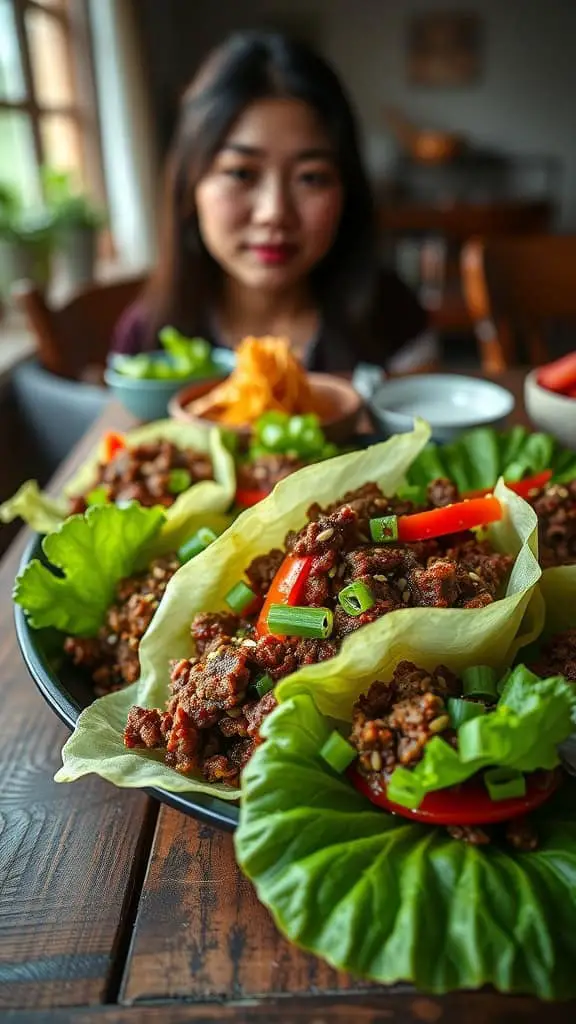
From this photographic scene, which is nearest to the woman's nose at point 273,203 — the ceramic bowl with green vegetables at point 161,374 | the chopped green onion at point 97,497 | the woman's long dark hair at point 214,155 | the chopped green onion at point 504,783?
the woman's long dark hair at point 214,155

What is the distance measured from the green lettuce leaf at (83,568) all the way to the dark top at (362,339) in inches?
55.3

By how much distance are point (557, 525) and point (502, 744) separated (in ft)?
1.48

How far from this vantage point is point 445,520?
2.83 feet

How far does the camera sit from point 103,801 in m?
0.82

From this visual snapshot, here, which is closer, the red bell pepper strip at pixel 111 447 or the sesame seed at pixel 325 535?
the sesame seed at pixel 325 535

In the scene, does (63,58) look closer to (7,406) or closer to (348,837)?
(7,406)

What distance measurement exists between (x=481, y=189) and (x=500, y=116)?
0.81 metres

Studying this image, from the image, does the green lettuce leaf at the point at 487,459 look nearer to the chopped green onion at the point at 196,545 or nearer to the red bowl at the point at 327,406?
the red bowl at the point at 327,406

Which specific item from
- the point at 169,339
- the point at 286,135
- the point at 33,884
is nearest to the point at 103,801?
the point at 33,884

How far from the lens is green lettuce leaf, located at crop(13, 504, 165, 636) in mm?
965

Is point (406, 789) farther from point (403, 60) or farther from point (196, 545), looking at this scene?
point (403, 60)

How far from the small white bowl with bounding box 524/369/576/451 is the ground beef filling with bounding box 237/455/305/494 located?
0.49 m

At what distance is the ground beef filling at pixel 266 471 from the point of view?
1199 millimetres

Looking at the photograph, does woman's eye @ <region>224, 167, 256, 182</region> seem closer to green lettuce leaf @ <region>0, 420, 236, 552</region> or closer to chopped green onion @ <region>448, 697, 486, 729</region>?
green lettuce leaf @ <region>0, 420, 236, 552</region>
